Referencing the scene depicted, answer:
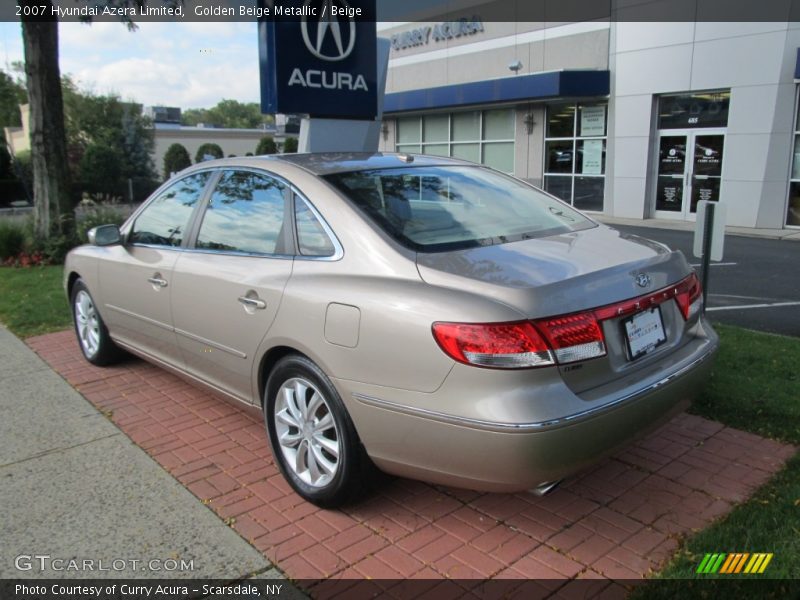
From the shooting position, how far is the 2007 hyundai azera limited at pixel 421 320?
8.50 ft

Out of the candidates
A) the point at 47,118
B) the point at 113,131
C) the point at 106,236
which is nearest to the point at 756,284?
the point at 106,236

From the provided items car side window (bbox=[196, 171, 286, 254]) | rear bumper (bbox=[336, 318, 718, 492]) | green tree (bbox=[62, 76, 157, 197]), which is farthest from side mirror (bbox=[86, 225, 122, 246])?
green tree (bbox=[62, 76, 157, 197])

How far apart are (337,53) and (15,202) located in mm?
28503

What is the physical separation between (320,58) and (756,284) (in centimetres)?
618

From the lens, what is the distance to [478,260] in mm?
2941

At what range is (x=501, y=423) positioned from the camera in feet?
8.29

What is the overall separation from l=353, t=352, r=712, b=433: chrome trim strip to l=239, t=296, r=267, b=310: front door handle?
0.78 metres

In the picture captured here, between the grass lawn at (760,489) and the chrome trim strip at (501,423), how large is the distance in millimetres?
679

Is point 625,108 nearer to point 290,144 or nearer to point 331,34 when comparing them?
point 331,34

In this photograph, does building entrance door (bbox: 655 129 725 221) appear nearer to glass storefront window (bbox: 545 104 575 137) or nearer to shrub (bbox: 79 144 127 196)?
glass storefront window (bbox: 545 104 575 137)

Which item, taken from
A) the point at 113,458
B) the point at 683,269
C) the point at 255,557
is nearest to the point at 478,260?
the point at 683,269

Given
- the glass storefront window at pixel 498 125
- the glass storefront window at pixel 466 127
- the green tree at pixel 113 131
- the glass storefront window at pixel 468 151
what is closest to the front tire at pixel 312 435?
the glass storefront window at pixel 498 125

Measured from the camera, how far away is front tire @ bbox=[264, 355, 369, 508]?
10.0 ft

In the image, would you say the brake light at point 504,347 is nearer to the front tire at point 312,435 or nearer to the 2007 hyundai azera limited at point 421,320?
the 2007 hyundai azera limited at point 421,320
